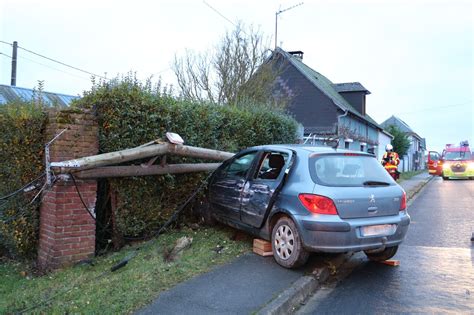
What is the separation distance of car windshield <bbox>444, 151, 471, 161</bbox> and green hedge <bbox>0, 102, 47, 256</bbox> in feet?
92.1

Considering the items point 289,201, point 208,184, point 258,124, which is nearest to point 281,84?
point 258,124

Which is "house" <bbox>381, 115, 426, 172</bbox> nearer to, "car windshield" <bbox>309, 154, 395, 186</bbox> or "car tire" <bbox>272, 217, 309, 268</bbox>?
"car windshield" <bbox>309, 154, 395, 186</bbox>

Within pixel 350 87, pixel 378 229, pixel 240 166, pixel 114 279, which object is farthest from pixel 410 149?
pixel 114 279

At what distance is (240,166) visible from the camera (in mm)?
6641

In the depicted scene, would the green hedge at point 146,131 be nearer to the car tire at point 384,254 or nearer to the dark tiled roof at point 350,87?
the car tire at point 384,254

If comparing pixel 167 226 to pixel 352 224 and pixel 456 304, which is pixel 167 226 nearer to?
pixel 352 224

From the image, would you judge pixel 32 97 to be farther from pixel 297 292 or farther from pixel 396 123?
pixel 396 123

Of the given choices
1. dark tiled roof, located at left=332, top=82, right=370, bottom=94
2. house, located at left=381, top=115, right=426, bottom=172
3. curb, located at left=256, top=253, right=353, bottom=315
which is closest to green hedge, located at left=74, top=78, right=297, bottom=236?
curb, located at left=256, top=253, right=353, bottom=315

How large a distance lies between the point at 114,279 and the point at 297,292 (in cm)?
211

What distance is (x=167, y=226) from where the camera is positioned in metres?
7.07

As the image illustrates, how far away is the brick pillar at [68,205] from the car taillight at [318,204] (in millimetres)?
3066

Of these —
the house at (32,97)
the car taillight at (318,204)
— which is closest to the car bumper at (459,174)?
the house at (32,97)

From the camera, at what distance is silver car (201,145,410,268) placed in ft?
16.2

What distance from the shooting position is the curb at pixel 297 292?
409 centimetres
